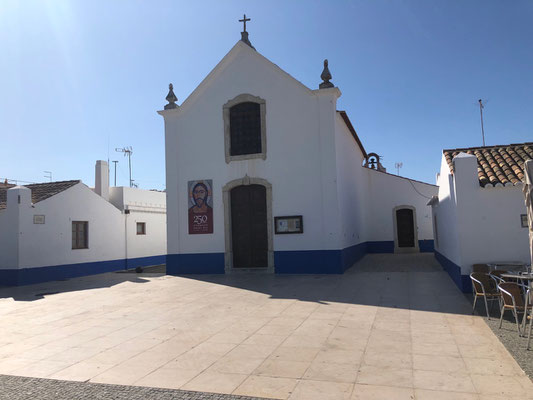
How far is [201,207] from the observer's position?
1505cm

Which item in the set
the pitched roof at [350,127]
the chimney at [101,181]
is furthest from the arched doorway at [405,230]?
the chimney at [101,181]

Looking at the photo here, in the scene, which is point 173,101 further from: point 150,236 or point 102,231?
point 150,236

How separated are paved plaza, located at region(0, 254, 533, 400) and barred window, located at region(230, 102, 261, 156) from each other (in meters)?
5.58

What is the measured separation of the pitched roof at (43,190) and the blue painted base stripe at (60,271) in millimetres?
2452

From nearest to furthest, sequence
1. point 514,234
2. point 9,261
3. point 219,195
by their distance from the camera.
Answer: point 514,234 < point 9,261 < point 219,195

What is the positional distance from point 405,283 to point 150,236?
13.7 metres

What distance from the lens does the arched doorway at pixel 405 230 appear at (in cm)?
2227

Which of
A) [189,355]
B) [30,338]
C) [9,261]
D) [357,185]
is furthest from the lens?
[357,185]

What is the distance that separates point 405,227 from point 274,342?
18.1 m

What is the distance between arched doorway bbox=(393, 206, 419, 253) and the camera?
2227 cm

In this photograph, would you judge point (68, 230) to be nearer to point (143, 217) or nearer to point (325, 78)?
point (143, 217)

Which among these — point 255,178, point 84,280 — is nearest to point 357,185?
point 255,178

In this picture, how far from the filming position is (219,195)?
14.9m

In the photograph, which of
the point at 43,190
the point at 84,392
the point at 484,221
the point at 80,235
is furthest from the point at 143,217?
the point at 84,392
